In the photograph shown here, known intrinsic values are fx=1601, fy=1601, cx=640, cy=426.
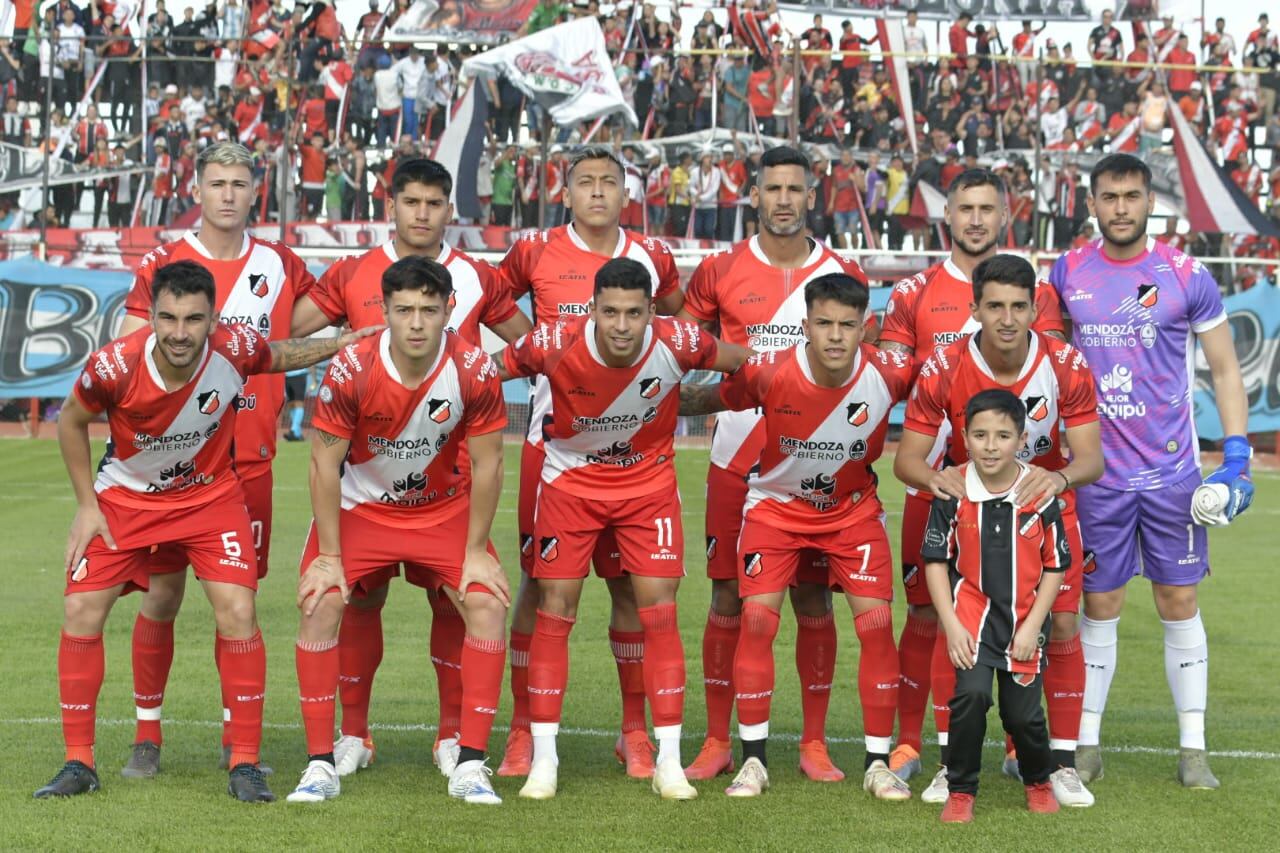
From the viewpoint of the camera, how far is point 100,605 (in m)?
6.34

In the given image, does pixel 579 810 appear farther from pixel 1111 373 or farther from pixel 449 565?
pixel 1111 373

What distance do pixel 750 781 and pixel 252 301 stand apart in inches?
119

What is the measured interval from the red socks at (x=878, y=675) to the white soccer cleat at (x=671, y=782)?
2.64 feet

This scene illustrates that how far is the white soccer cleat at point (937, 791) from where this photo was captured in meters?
6.36

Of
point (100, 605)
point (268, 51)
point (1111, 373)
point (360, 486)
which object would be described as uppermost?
point (268, 51)

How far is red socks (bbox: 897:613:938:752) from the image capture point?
7.09 metres

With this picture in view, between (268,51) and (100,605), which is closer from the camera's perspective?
(100,605)

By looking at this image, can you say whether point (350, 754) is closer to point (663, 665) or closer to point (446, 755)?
point (446, 755)

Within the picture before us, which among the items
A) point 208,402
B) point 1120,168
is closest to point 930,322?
point 1120,168

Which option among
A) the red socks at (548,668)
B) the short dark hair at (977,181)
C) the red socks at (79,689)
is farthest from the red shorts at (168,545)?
the short dark hair at (977,181)

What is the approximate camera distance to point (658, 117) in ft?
74.4

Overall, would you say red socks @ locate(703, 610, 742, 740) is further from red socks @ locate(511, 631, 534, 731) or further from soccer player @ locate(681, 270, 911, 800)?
red socks @ locate(511, 631, 534, 731)

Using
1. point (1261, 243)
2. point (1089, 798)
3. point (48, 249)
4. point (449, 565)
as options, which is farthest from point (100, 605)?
point (1261, 243)

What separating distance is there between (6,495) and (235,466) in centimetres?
1141
